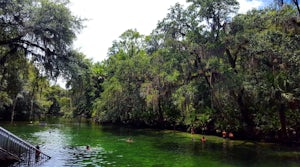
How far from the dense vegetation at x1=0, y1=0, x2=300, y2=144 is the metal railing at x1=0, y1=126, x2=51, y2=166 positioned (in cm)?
354

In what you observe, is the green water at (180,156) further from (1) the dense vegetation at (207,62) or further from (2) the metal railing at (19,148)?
(1) the dense vegetation at (207,62)

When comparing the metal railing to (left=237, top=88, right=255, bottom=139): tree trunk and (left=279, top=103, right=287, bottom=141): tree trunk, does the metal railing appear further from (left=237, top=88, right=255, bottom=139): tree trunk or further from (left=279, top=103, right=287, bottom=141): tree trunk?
(left=279, top=103, right=287, bottom=141): tree trunk

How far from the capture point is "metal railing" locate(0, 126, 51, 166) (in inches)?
503

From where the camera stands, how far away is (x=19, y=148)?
13.9 metres

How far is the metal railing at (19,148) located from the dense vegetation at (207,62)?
354 cm

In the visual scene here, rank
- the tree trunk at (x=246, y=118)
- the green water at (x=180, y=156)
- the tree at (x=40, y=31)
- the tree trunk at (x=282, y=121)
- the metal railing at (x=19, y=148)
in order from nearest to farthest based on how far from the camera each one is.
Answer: the metal railing at (x=19, y=148)
the tree at (x=40, y=31)
the green water at (x=180, y=156)
the tree trunk at (x=282, y=121)
the tree trunk at (x=246, y=118)

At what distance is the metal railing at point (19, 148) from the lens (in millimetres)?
12781

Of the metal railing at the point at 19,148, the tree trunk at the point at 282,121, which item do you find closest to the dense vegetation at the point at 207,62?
the tree trunk at the point at 282,121

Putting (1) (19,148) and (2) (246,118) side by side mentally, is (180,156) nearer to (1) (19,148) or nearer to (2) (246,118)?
(1) (19,148)

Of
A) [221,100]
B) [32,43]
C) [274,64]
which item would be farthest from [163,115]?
[32,43]

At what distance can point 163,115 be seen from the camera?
39.5 metres

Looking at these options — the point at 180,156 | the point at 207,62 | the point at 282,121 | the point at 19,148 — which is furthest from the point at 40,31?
the point at 282,121

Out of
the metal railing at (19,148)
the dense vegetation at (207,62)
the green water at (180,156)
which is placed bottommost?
the green water at (180,156)

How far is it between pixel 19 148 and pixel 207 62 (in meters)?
15.7
